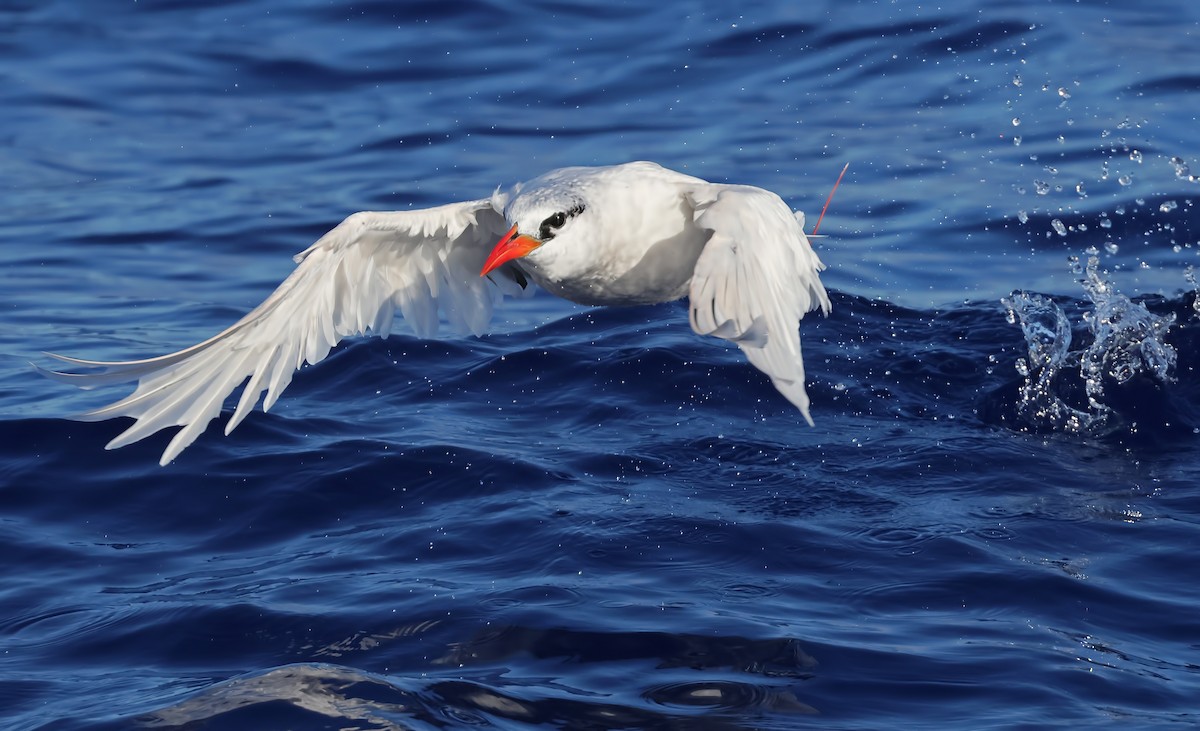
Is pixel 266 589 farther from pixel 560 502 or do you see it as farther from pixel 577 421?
pixel 577 421

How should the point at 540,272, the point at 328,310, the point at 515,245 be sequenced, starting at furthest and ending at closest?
the point at 328,310 → the point at 540,272 → the point at 515,245

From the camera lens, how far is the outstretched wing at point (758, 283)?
512 cm

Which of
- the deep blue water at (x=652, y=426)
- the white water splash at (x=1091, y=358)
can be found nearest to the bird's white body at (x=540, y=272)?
the deep blue water at (x=652, y=426)

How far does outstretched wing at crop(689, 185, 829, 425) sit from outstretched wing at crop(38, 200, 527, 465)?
1.73 m

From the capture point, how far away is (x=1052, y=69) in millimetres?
13898

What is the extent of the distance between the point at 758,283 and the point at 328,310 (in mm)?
2457

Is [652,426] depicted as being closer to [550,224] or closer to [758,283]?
[550,224]

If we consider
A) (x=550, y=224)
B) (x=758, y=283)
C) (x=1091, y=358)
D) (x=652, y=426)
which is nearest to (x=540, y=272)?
(x=550, y=224)

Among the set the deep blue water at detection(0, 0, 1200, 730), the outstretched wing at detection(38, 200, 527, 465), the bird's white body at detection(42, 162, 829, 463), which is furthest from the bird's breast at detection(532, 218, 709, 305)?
the deep blue water at detection(0, 0, 1200, 730)

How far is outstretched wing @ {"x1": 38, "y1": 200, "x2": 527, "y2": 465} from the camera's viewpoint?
20.6 feet

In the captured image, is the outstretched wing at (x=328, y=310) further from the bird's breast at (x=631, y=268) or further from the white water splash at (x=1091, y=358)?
the white water splash at (x=1091, y=358)

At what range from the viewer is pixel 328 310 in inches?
277

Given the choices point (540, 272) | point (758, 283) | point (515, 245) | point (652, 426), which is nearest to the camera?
point (758, 283)

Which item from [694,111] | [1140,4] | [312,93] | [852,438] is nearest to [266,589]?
[852,438]
